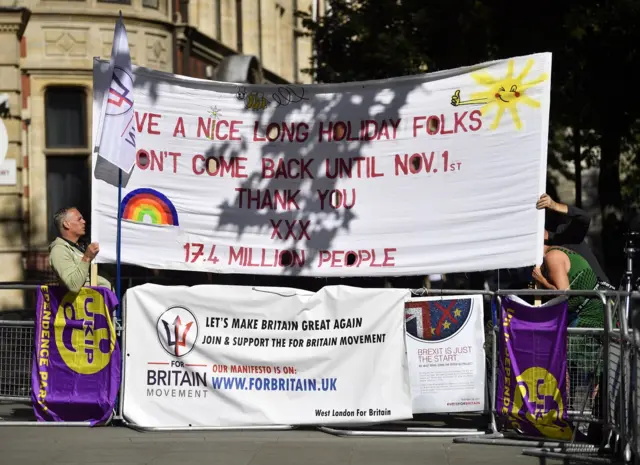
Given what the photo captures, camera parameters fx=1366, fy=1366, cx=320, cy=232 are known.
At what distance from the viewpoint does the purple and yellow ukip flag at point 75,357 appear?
1079 cm

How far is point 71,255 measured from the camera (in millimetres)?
10914

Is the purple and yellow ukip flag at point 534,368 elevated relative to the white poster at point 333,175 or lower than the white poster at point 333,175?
lower

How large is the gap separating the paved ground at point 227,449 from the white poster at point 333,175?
55.3 inches

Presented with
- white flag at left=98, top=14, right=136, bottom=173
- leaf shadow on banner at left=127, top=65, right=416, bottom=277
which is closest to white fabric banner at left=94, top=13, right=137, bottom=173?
white flag at left=98, top=14, right=136, bottom=173

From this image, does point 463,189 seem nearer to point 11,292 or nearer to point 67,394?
point 67,394

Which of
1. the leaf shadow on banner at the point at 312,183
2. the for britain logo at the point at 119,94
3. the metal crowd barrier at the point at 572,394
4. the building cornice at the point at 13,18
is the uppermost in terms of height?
the building cornice at the point at 13,18

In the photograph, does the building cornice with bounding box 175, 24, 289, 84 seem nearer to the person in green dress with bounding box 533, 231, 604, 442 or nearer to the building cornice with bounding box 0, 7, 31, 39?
the building cornice with bounding box 0, 7, 31, 39

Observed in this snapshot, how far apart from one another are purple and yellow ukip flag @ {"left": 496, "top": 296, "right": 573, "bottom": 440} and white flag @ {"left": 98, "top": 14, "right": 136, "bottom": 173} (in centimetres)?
320

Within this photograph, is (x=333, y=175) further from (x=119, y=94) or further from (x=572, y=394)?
(x=572, y=394)

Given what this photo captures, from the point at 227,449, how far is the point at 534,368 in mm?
2296

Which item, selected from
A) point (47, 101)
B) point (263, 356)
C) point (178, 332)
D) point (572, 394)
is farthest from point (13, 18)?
point (572, 394)

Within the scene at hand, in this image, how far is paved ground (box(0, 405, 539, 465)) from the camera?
30.2 feet

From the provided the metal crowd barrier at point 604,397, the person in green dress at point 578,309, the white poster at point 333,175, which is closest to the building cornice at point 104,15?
the white poster at point 333,175

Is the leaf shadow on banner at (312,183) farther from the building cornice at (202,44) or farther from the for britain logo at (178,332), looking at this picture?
the building cornice at (202,44)
